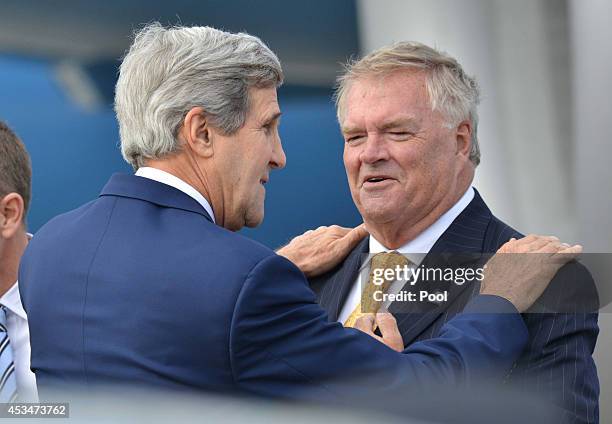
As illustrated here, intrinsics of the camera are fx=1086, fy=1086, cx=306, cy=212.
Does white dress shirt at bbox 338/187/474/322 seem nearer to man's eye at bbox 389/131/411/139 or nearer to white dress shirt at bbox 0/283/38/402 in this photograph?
man's eye at bbox 389/131/411/139

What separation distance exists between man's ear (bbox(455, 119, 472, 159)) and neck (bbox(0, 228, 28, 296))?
114 cm

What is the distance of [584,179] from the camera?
15.6 ft

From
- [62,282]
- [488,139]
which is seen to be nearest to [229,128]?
[62,282]

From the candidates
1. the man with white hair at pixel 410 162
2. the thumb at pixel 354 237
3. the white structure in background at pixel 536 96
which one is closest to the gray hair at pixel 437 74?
the man with white hair at pixel 410 162

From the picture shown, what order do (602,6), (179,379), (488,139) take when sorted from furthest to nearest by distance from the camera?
(488,139)
(602,6)
(179,379)

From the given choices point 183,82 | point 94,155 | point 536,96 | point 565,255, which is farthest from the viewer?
point 94,155

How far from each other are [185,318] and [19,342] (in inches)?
32.9

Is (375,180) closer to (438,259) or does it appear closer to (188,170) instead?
(438,259)

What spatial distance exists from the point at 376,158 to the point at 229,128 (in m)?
0.72

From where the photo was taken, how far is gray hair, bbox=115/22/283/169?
205 centimetres

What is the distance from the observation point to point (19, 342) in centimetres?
258

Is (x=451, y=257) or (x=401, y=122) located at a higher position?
(x=401, y=122)

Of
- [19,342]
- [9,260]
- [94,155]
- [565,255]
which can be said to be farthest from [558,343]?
[94,155]

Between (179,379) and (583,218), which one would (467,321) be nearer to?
(179,379)
